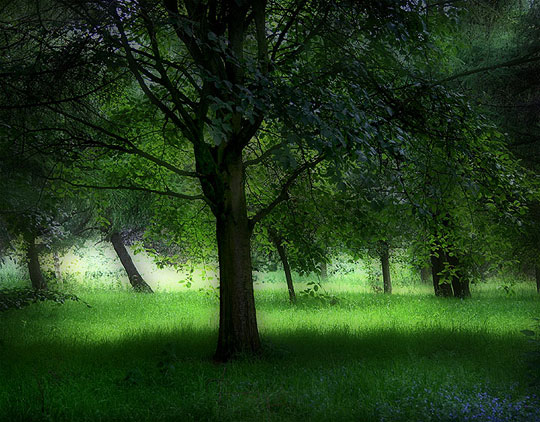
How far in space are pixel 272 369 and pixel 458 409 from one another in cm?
316

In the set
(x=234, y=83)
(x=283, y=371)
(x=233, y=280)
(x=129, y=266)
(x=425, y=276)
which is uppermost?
(x=234, y=83)

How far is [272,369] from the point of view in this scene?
7.90 m

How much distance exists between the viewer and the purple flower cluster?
5.09 meters

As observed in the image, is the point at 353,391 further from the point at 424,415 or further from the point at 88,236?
the point at 88,236

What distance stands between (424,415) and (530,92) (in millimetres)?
10970

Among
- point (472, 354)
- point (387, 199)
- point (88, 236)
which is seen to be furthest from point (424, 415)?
point (88, 236)

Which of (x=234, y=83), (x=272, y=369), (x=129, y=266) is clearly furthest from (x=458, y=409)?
(x=129, y=266)

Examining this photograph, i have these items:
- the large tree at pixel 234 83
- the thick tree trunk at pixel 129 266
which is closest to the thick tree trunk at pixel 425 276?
the thick tree trunk at pixel 129 266

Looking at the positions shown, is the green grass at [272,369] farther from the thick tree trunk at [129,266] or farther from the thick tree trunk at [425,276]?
the thick tree trunk at [425,276]

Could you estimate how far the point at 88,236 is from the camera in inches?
1141

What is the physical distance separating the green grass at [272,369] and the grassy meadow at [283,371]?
0.9 inches

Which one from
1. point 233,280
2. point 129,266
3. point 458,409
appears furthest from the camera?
point 129,266

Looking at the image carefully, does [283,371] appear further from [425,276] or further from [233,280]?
[425,276]

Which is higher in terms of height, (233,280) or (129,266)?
(129,266)
